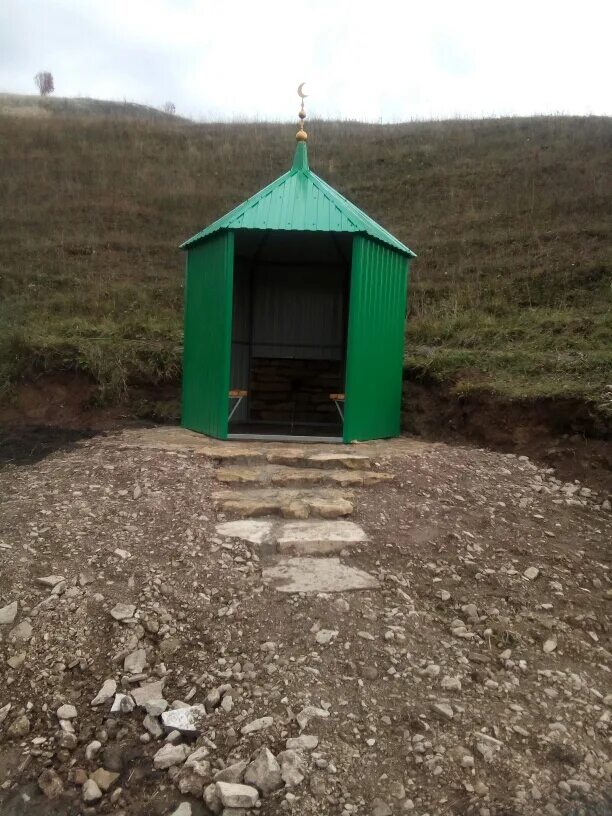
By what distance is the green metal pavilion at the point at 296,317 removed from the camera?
24.0 feet

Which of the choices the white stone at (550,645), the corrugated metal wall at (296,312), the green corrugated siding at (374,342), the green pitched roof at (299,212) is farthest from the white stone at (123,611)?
the corrugated metal wall at (296,312)

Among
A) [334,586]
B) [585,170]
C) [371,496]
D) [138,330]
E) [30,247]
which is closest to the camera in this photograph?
[334,586]

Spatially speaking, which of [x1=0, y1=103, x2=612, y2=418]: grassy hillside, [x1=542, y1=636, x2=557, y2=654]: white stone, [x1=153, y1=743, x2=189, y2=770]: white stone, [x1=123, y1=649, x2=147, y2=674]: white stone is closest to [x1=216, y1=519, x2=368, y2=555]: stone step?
[x1=123, y1=649, x2=147, y2=674]: white stone

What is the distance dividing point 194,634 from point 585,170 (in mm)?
15920

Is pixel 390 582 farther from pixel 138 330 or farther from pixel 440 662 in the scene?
pixel 138 330

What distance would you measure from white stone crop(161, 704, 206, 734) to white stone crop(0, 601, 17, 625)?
3.88ft

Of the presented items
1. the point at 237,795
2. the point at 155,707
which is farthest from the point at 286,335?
the point at 237,795

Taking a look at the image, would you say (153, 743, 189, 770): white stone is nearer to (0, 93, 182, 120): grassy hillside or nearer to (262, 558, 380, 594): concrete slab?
(262, 558, 380, 594): concrete slab

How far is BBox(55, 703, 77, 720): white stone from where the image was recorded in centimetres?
312

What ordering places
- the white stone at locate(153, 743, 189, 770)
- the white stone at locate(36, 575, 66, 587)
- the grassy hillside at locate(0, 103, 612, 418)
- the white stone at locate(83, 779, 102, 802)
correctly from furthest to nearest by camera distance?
the grassy hillside at locate(0, 103, 612, 418)
the white stone at locate(36, 575, 66, 587)
the white stone at locate(153, 743, 189, 770)
the white stone at locate(83, 779, 102, 802)

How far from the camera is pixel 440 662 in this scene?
11.5ft

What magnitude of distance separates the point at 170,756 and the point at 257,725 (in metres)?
0.40

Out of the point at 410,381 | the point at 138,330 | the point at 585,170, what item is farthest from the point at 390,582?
the point at 585,170

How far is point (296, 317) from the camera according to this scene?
10375 millimetres
